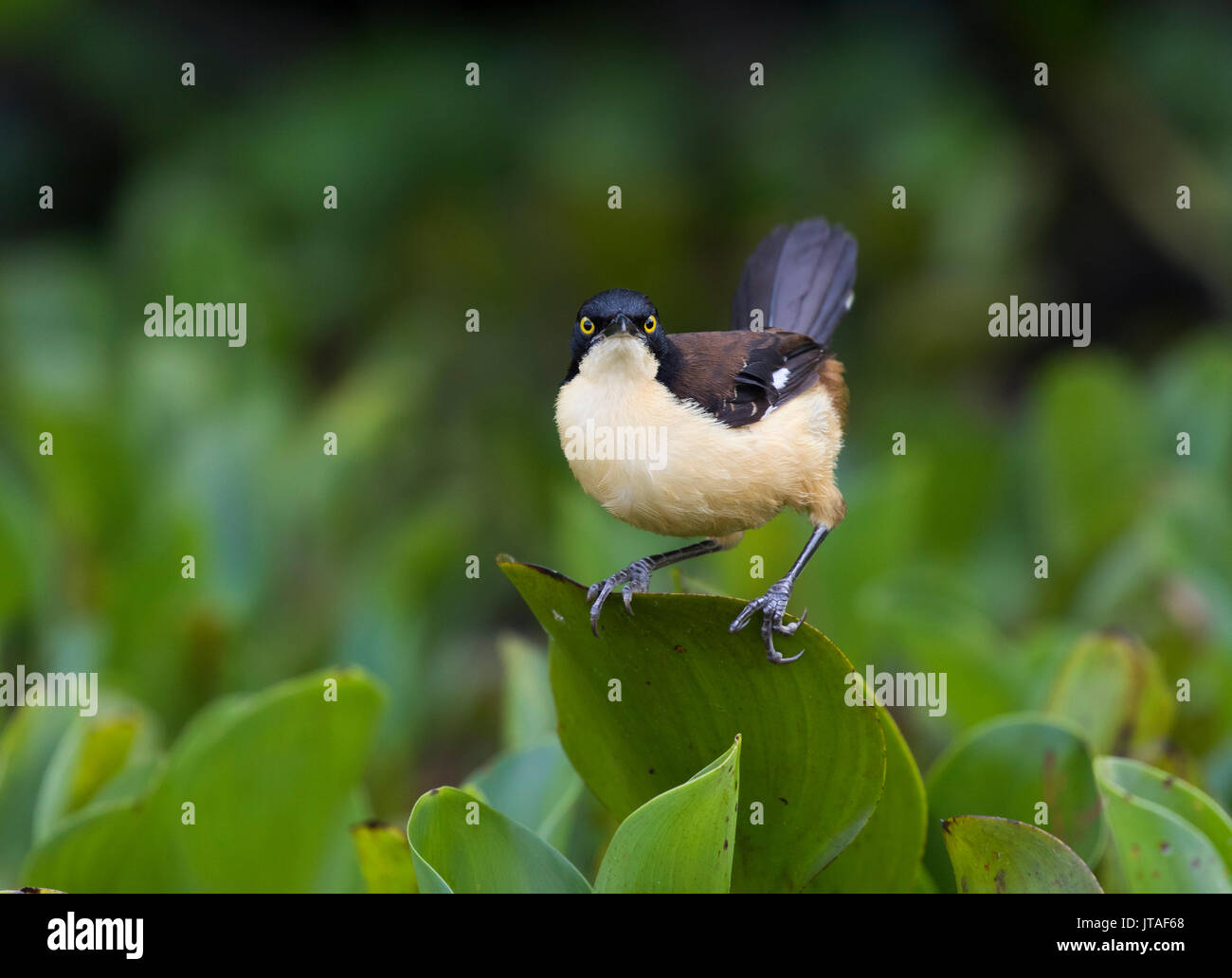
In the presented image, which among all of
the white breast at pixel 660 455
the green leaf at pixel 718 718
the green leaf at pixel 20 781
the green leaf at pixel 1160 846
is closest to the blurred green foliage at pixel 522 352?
the green leaf at pixel 20 781

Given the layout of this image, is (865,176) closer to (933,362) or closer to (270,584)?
(933,362)

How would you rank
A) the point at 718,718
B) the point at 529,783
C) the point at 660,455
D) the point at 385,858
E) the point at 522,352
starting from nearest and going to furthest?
1. the point at 660,455
2. the point at 718,718
3. the point at 385,858
4. the point at 529,783
5. the point at 522,352

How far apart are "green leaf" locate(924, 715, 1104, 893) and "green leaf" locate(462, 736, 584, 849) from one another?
50cm

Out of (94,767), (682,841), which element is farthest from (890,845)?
(94,767)

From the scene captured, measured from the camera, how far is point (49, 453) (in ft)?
10.5

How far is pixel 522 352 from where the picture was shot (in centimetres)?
507

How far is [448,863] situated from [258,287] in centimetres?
348

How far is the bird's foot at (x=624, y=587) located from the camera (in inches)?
51.0

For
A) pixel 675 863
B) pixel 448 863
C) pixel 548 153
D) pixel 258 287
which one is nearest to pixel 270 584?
pixel 258 287

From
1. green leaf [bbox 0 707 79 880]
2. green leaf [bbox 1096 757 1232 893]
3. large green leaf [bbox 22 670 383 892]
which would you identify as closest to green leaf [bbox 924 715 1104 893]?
green leaf [bbox 1096 757 1232 893]

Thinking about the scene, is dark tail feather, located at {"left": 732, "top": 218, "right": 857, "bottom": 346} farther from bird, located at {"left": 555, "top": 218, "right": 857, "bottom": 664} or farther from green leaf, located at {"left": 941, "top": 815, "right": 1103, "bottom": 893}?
green leaf, located at {"left": 941, "top": 815, "right": 1103, "bottom": 893}

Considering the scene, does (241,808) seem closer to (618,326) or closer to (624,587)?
(624,587)

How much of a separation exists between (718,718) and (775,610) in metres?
0.18

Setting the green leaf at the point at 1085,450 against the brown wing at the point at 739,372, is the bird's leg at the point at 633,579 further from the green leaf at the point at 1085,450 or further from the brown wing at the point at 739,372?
the green leaf at the point at 1085,450
